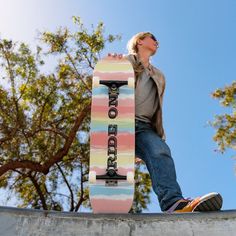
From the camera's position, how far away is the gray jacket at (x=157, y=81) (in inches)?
144

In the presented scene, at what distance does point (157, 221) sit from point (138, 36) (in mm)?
1947

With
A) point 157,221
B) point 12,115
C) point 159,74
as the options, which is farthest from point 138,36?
point 12,115

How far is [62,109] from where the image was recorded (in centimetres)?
985

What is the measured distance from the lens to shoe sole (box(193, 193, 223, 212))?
9.01 ft

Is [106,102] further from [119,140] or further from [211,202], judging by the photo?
[211,202]

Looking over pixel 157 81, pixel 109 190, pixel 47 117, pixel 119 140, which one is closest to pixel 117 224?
pixel 109 190

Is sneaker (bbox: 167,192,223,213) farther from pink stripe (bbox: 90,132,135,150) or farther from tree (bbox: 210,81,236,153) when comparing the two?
tree (bbox: 210,81,236,153)

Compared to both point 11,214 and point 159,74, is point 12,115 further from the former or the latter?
point 11,214

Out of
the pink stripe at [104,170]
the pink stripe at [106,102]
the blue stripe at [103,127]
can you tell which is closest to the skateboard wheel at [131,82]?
the pink stripe at [106,102]

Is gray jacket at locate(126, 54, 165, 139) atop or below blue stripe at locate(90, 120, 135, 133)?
A: atop

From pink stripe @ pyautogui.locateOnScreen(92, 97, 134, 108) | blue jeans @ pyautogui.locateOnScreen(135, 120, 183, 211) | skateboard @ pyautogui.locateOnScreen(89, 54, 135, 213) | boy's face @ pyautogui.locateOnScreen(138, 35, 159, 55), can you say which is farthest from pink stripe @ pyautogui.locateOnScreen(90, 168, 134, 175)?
boy's face @ pyautogui.locateOnScreen(138, 35, 159, 55)

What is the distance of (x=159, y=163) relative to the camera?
3311 mm

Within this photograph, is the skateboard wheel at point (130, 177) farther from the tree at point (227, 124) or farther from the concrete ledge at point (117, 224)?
the tree at point (227, 124)

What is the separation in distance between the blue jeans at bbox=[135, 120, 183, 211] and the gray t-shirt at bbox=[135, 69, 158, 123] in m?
0.08
